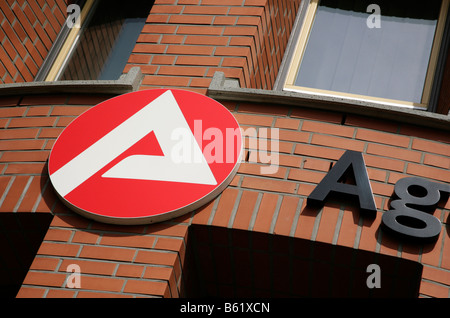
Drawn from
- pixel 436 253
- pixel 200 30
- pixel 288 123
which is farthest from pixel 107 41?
pixel 436 253

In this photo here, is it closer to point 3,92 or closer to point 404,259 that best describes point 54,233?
point 3,92

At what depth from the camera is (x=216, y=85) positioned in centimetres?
333

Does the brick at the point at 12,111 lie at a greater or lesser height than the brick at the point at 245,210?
greater

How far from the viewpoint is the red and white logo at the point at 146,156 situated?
2.84 meters

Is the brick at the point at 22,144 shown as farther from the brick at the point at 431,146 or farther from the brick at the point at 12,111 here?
the brick at the point at 431,146

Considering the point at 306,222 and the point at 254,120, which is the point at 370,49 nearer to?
the point at 254,120

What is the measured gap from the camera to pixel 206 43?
3635 millimetres

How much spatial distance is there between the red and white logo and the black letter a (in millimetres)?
417

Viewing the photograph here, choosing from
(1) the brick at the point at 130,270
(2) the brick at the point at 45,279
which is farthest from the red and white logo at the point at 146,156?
(2) the brick at the point at 45,279

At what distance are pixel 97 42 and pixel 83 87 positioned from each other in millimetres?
1218

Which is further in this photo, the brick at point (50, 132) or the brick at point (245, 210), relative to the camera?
the brick at point (50, 132)
